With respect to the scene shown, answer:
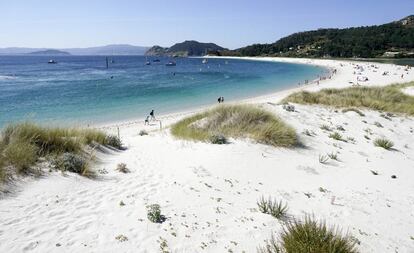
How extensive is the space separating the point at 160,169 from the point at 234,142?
3440 millimetres

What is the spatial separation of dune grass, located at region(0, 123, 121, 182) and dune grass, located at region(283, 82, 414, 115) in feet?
48.5

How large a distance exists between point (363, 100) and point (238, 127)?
12.4m

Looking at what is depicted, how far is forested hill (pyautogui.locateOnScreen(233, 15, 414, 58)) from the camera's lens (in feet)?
466

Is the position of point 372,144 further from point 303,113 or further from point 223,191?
point 223,191

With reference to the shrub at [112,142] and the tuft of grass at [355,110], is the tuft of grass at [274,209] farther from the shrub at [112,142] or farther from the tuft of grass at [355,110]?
the tuft of grass at [355,110]

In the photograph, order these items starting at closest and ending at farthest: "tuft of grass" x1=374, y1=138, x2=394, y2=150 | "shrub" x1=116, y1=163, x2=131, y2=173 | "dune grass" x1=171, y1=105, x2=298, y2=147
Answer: "shrub" x1=116, y1=163, x2=131, y2=173, "dune grass" x1=171, y1=105, x2=298, y2=147, "tuft of grass" x1=374, y1=138, x2=394, y2=150

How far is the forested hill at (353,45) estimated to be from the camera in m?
142

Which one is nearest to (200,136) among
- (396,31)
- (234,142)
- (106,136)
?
(234,142)

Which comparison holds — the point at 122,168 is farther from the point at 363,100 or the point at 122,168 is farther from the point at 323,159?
the point at 363,100

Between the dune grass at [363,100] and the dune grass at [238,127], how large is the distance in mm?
8685

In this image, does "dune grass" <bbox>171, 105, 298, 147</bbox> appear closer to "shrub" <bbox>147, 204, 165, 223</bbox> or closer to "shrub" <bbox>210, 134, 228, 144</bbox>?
"shrub" <bbox>210, 134, 228, 144</bbox>

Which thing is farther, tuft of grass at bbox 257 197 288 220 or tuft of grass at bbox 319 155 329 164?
tuft of grass at bbox 319 155 329 164

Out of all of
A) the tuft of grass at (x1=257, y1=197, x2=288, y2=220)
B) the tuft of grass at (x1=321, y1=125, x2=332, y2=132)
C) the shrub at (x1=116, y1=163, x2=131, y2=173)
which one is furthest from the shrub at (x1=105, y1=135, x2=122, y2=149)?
the tuft of grass at (x1=321, y1=125, x2=332, y2=132)

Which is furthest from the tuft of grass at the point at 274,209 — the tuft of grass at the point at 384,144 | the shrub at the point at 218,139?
the tuft of grass at the point at 384,144
